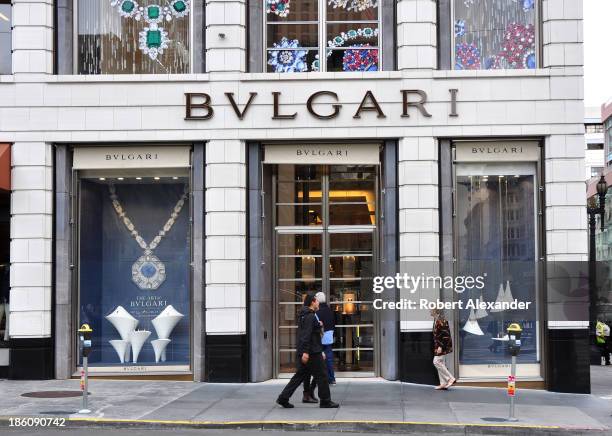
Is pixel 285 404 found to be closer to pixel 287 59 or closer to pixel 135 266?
pixel 135 266

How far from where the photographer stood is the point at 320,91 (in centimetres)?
1822

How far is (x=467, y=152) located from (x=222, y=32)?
539 centimetres

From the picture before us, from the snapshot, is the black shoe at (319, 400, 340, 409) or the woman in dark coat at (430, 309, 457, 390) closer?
the black shoe at (319, 400, 340, 409)

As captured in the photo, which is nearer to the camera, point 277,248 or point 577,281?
point 577,281

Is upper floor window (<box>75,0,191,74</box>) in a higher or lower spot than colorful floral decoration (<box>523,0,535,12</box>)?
lower

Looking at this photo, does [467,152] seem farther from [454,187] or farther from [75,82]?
[75,82]

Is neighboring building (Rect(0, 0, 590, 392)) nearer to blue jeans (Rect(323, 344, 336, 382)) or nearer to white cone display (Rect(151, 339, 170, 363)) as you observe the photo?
white cone display (Rect(151, 339, 170, 363))

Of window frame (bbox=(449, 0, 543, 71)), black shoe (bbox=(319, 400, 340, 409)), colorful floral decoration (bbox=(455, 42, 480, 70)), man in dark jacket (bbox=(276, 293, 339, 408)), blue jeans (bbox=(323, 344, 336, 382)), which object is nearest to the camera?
man in dark jacket (bbox=(276, 293, 339, 408))

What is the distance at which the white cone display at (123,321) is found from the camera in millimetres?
18562

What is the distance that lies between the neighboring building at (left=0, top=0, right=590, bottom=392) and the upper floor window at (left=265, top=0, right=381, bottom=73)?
35mm

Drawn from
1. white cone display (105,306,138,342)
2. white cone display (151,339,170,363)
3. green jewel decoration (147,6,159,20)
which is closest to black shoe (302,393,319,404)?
white cone display (151,339,170,363)

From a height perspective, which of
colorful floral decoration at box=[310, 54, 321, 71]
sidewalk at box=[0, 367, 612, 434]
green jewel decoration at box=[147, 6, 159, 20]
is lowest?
sidewalk at box=[0, 367, 612, 434]

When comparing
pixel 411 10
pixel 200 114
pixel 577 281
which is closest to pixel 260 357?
pixel 200 114

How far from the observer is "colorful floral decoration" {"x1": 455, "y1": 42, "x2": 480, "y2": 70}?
18547 millimetres
